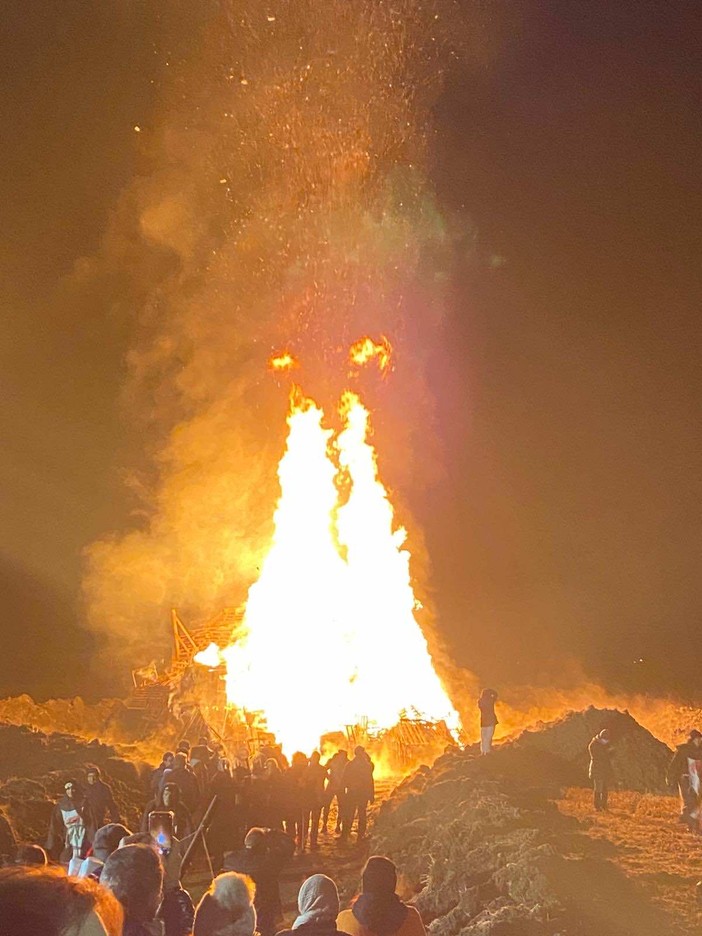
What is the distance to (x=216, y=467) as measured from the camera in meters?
17.3

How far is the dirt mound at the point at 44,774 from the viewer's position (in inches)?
381

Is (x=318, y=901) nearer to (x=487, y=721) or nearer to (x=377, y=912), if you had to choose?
(x=377, y=912)

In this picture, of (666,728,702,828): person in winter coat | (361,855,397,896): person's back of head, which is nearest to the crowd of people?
(361,855,397,896): person's back of head

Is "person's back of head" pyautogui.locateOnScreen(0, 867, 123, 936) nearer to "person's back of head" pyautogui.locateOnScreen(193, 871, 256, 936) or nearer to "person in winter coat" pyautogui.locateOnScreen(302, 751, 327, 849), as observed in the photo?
"person's back of head" pyautogui.locateOnScreen(193, 871, 256, 936)

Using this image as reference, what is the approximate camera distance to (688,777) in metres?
9.27

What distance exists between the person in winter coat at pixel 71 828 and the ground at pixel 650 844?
5226 mm

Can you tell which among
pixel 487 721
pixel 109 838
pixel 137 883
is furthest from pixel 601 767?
pixel 137 883

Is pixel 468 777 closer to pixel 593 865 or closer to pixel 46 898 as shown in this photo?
pixel 593 865

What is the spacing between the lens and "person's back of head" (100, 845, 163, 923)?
2896mm

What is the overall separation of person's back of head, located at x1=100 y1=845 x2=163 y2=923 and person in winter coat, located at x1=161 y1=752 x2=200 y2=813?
6692 millimetres

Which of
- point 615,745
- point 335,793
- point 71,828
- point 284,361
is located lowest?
point 71,828

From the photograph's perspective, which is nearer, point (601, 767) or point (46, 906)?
point (46, 906)

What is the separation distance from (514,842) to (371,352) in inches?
410

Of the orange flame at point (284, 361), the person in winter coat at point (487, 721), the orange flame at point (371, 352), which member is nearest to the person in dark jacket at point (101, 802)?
the person in winter coat at point (487, 721)
